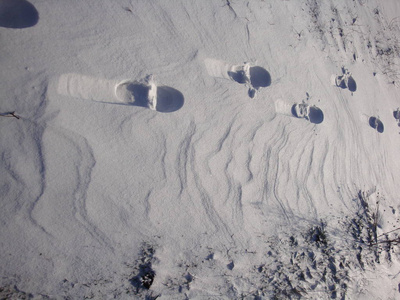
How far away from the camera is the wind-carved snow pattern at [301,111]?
252 centimetres

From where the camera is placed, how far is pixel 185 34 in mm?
2312

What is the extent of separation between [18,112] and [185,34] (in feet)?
4.62

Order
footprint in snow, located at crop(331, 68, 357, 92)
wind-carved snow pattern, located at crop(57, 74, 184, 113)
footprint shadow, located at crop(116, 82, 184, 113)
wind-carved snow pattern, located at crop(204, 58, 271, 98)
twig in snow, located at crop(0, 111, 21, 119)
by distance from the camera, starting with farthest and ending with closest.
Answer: footprint in snow, located at crop(331, 68, 357, 92)
wind-carved snow pattern, located at crop(204, 58, 271, 98)
footprint shadow, located at crop(116, 82, 184, 113)
wind-carved snow pattern, located at crop(57, 74, 184, 113)
twig in snow, located at crop(0, 111, 21, 119)

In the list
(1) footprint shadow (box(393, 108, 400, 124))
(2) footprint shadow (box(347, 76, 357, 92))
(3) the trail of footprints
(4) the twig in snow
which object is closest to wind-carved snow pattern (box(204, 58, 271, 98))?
(3) the trail of footprints

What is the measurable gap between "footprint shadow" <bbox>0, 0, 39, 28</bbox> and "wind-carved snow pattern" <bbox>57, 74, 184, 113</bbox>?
0.46 m

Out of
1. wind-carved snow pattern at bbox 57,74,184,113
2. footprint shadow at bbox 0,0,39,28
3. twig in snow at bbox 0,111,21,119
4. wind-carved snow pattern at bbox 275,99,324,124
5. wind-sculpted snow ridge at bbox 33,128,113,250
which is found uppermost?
footprint shadow at bbox 0,0,39,28

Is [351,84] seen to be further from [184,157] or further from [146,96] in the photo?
[146,96]

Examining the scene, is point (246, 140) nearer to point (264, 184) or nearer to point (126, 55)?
point (264, 184)

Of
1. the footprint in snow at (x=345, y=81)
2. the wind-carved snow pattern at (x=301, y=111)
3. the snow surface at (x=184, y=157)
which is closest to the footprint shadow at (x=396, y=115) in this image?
the snow surface at (x=184, y=157)

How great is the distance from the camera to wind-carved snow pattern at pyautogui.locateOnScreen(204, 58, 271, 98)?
237 cm

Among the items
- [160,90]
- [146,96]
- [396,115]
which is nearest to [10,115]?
[146,96]

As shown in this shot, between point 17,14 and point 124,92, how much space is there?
0.92 metres

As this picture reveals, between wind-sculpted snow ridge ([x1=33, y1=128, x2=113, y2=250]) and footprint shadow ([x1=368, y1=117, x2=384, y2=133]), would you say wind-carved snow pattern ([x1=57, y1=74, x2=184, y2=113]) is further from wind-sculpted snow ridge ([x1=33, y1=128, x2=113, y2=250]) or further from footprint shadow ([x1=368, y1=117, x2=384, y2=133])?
footprint shadow ([x1=368, y1=117, x2=384, y2=133])

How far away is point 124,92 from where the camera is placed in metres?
2.15
